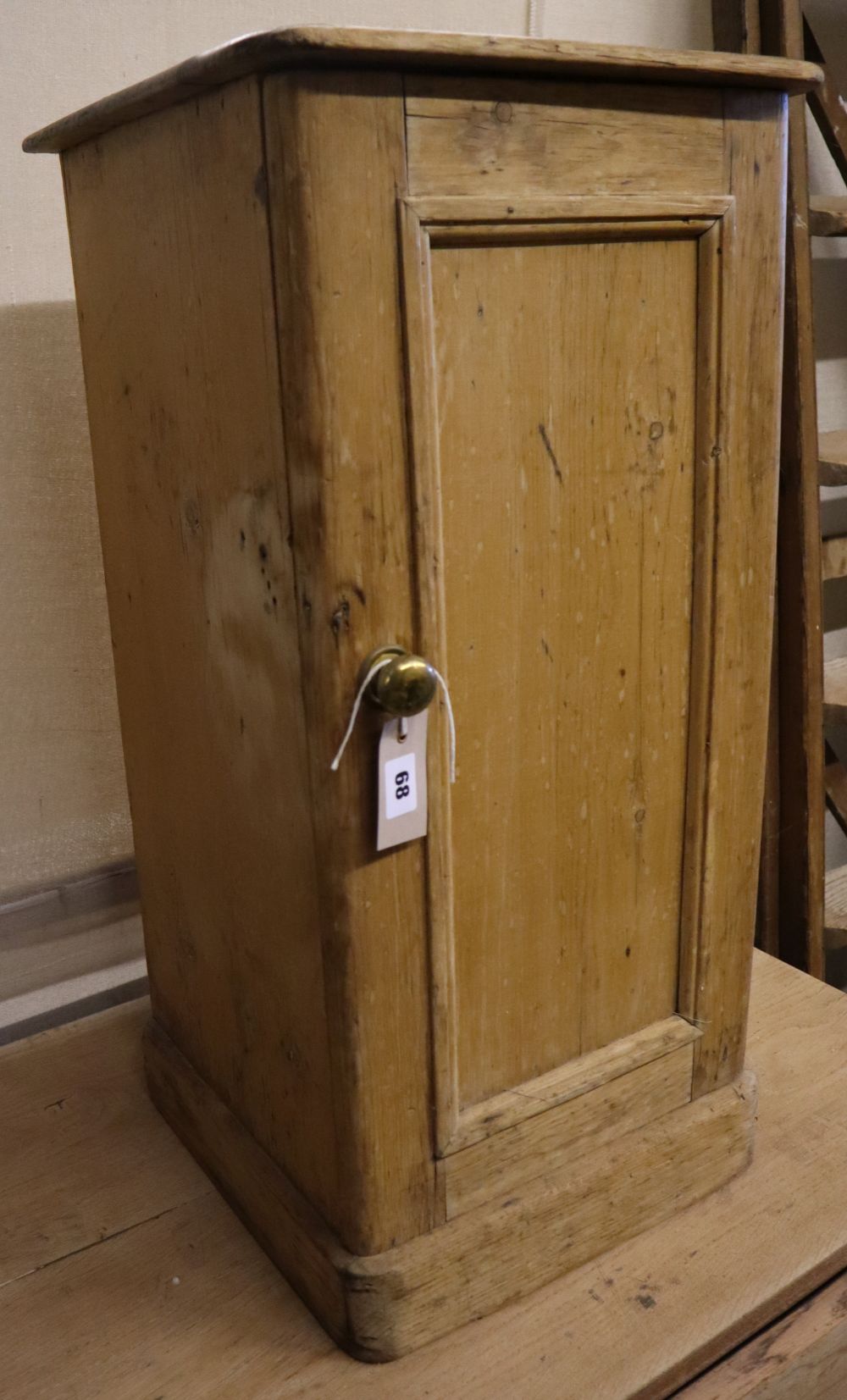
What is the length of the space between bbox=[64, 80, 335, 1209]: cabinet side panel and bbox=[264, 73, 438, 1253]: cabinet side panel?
0.09ft

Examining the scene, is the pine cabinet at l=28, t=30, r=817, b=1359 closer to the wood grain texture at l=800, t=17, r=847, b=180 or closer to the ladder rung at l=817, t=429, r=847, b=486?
the ladder rung at l=817, t=429, r=847, b=486

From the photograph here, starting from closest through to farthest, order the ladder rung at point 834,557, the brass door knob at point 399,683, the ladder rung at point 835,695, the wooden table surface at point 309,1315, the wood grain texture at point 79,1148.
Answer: the brass door knob at point 399,683 → the wooden table surface at point 309,1315 → the wood grain texture at point 79,1148 → the ladder rung at point 835,695 → the ladder rung at point 834,557

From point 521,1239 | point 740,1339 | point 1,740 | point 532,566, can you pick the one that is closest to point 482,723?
point 532,566

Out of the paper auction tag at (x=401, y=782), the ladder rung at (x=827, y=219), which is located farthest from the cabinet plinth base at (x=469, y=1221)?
the ladder rung at (x=827, y=219)

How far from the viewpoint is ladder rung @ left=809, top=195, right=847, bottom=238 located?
5.22 ft

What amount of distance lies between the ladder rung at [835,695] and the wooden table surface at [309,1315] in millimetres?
664

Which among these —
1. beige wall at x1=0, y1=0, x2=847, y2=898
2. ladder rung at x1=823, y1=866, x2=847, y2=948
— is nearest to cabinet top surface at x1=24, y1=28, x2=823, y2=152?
beige wall at x1=0, y1=0, x2=847, y2=898

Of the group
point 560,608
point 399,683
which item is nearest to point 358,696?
point 399,683

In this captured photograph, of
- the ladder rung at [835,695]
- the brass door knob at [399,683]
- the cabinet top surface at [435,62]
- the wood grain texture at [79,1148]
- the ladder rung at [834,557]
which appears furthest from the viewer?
the ladder rung at [834,557]

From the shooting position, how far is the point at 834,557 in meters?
1.91

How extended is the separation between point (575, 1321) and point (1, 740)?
2.76ft

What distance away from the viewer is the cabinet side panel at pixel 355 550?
2.38 ft

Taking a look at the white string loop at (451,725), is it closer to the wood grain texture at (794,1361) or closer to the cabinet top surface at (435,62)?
the cabinet top surface at (435,62)

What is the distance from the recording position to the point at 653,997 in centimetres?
108
